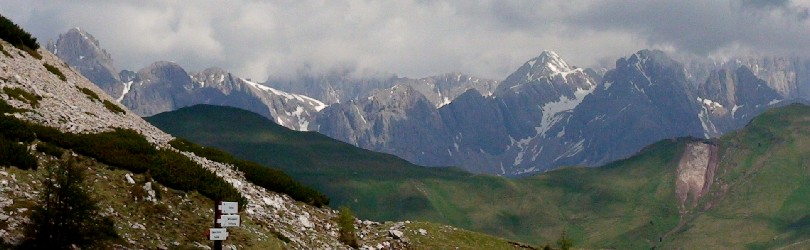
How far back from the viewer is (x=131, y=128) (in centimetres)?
5234

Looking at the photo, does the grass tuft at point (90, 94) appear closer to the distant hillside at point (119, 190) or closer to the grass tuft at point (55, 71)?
the distant hillside at point (119, 190)

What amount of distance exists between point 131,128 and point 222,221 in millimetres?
24004

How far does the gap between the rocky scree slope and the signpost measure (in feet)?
10.8

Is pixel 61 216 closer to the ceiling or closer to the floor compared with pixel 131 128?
closer to the floor

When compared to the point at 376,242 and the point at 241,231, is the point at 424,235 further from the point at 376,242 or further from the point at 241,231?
the point at 241,231

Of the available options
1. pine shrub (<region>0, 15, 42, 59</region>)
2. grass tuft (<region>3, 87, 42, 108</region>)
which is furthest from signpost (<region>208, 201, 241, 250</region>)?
pine shrub (<region>0, 15, 42, 59</region>)

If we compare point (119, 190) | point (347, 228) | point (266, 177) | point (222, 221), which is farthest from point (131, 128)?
point (222, 221)

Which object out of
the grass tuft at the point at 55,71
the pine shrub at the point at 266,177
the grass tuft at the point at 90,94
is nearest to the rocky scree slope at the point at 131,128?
the grass tuft at the point at 90,94

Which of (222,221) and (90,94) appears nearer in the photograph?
(222,221)

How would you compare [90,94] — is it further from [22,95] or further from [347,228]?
[347,228]

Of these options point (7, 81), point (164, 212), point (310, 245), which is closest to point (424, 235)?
point (310, 245)

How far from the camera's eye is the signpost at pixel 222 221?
31.0 m

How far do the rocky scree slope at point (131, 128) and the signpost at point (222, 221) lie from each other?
10.8 feet

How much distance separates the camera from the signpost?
30969 mm
